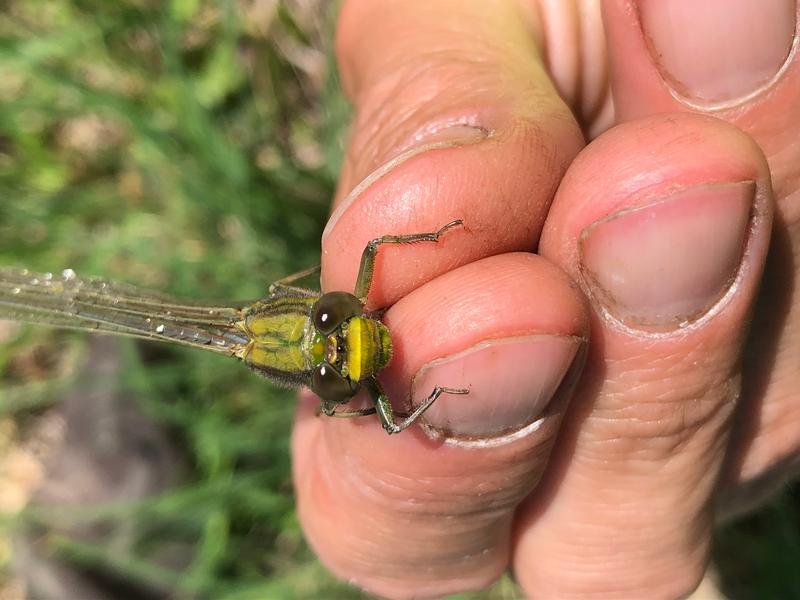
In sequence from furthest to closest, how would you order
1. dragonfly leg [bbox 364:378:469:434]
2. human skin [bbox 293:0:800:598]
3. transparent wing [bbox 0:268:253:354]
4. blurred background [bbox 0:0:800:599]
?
blurred background [bbox 0:0:800:599] → transparent wing [bbox 0:268:253:354] → dragonfly leg [bbox 364:378:469:434] → human skin [bbox 293:0:800:598]

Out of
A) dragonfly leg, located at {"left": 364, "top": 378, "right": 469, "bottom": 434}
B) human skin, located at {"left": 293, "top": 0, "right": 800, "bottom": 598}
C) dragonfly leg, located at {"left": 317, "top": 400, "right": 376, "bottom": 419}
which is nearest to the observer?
human skin, located at {"left": 293, "top": 0, "right": 800, "bottom": 598}

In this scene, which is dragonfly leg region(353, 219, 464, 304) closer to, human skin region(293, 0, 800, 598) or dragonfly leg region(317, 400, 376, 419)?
human skin region(293, 0, 800, 598)

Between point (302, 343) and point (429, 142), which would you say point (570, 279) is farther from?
point (302, 343)

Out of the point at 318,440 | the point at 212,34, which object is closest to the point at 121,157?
the point at 212,34

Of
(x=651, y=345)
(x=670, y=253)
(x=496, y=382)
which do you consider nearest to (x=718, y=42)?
(x=670, y=253)

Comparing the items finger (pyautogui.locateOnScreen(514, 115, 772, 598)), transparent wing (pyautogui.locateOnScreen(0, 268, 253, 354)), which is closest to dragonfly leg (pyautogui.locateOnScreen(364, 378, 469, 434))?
finger (pyautogui.locateOnScreen(514, 115, 772, 598))

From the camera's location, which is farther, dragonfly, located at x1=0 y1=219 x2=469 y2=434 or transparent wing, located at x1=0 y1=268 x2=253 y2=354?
transparent wing, located at x1=0 y1=268 x2=253 y2=354
